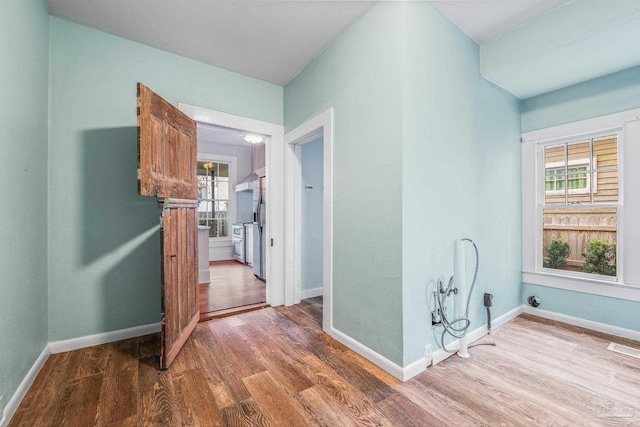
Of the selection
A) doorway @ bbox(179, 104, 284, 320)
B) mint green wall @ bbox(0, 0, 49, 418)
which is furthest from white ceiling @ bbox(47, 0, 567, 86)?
doorway @ bbox(179, 104, 284, 320)

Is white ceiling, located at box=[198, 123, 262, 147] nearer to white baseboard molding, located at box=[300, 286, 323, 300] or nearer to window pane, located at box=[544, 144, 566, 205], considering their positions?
white baseboard molding, located at box=[300, 286, 323, 300]

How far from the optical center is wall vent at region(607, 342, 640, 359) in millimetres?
2197

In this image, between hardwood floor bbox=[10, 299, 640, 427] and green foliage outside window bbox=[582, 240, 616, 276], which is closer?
hardwood floor bbox=[10, 299, 640, 427]

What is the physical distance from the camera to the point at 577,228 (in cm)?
314

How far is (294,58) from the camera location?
282cm

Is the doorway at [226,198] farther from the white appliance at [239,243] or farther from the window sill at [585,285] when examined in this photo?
the window sill at [585,285]

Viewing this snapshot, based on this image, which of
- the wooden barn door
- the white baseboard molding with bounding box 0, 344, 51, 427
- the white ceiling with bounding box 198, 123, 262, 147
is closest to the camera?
the white baseboard molding with bounding box 0, 344, 51, 427

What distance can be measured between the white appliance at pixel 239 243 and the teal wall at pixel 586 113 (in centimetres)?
520

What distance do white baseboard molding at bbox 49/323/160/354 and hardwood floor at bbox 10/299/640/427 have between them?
8 cm

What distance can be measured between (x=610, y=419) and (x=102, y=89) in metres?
4.40

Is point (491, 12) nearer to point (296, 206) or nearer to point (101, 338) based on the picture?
point (296, 206)

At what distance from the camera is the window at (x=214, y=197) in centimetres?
658

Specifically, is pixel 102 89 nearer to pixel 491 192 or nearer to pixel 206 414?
pixel 206 414

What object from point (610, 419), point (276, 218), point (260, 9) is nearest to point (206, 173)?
point (276, 218)
